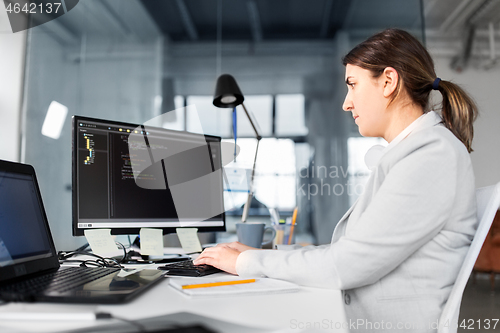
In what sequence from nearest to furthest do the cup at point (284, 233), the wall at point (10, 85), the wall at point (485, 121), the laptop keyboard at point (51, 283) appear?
the laptop keyboard at point (51, 283)
the cup at point (284, 233)
the wall at point (10, 85)
the wall at point (485, 121)

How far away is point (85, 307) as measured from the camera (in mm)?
522

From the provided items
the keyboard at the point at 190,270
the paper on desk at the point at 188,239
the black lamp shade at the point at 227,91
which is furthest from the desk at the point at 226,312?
the black lamp shade at the point at 227,91

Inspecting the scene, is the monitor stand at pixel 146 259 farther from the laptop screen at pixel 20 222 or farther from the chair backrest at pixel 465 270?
the chair backrest at pixel 465 270

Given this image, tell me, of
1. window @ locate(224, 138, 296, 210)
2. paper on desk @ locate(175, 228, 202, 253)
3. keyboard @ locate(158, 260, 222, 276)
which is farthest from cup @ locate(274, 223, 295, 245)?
window @ locate(224, 138, 296, 210)

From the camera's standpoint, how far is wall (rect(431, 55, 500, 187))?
254 centimetres

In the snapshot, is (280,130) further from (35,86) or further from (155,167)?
Result: (155,167)

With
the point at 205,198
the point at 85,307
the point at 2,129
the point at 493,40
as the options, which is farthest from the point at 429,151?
the point at 493,40

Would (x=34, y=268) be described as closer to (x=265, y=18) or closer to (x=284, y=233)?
(x=284, y=233)

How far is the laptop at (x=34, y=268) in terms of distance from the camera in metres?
0.56

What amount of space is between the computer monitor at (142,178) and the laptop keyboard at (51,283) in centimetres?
25

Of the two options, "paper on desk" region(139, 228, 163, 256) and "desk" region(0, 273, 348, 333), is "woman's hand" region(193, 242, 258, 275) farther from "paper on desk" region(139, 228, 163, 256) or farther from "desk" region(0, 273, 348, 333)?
"paper on desk" region(139, 228, 163, 256)

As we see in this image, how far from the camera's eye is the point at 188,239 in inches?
46.3

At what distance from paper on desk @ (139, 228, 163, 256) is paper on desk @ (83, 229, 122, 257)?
90 millimetres

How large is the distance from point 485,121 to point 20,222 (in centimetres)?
282
